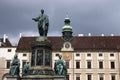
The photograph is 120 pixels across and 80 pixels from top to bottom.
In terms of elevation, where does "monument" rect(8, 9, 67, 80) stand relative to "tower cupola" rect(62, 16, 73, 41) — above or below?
below

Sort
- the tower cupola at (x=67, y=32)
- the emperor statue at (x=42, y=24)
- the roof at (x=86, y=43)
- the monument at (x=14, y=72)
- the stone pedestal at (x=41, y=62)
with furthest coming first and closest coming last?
the tower cupola at (x=67, y=32) → the roof at (x=86, y=43) → the emperor statue at (x=42, y=24) → the monument at (x=14, y=72) → the stone pedestal at (x=41, y=62)

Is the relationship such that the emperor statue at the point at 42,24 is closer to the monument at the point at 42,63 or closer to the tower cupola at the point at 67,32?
the monument at the point at 42,63

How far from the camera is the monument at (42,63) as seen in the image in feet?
79.7

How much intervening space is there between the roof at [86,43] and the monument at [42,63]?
124 feet

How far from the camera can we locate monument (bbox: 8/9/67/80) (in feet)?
79.7

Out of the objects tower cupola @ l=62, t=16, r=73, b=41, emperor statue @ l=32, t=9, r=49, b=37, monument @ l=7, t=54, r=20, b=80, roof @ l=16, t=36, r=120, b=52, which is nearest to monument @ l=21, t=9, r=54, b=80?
emperor statue @ l=32, t=9, r=49, b=37

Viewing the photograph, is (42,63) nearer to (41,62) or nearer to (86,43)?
(41,62)

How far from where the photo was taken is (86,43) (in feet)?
214

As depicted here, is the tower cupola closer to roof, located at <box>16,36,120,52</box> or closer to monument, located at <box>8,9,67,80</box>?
roof, located at <box>16,36,120,52</box>

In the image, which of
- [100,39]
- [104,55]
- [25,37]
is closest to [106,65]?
[104,55]

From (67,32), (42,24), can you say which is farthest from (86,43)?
(42,24)

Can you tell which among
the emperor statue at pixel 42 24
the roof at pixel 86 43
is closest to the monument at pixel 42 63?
the emperor statue at pixel 42 24

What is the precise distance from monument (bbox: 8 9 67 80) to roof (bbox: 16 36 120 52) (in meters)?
37.6

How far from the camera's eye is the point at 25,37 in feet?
224
